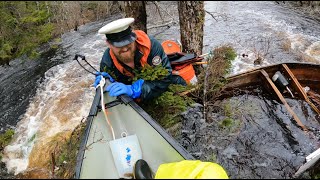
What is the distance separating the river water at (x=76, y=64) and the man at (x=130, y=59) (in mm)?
1572

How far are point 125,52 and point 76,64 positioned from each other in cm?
519

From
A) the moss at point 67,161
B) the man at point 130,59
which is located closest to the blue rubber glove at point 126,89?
the man at point 130,59

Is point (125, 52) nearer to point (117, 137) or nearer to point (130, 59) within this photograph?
point (130, 59)

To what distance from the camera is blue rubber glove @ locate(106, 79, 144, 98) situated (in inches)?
152

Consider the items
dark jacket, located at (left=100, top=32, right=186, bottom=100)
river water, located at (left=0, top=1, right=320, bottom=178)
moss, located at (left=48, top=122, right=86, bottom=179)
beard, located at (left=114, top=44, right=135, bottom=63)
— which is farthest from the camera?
river water, located at (left=0, top=1, right=320, bottom=178)

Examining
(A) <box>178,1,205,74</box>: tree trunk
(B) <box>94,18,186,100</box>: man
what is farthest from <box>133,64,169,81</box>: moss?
(A) <box>178,1,205,74</box>: tree trunk

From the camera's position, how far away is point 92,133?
3.31m

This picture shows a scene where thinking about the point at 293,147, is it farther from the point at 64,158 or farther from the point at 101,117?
the point at 64,158

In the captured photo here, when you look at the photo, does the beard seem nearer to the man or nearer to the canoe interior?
the man

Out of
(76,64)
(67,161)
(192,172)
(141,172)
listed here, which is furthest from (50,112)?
(192,172)

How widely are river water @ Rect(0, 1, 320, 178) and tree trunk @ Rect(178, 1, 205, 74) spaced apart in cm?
172

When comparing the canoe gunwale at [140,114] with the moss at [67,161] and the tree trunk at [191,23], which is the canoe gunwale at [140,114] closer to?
the moss at [67,161]

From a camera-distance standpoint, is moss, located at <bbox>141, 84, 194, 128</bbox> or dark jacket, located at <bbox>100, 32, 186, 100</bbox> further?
moss, located at <bbox>141, 84, 194, 128</bbox>

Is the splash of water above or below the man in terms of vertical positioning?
below
